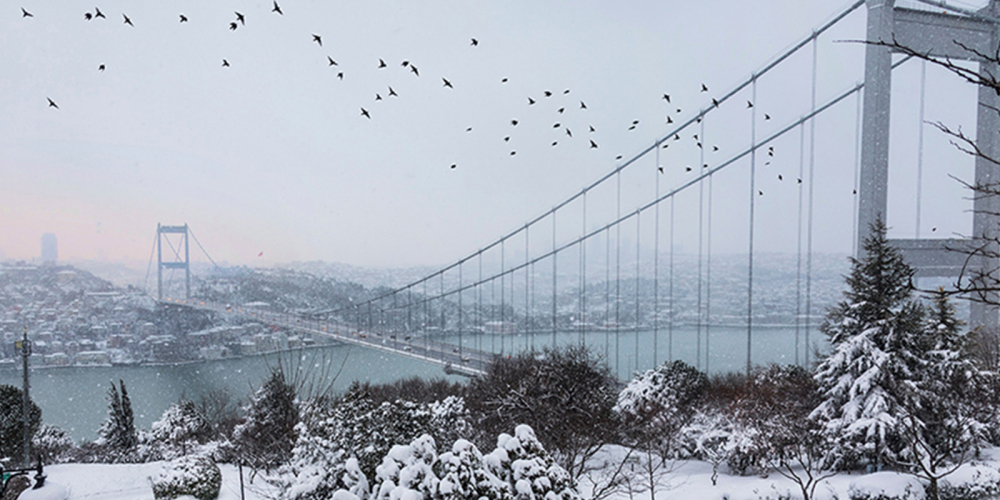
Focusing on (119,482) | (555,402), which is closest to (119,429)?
(119,482)

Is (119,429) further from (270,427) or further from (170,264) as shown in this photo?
(170,264)

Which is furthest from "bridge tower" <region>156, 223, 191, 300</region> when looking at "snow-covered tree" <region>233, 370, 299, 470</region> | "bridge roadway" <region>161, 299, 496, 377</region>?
"snow-covered tree" <region>233, 370, 299, 470</region>

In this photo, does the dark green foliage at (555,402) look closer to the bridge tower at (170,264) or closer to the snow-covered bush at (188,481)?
the snow-covered bush at (188,481)

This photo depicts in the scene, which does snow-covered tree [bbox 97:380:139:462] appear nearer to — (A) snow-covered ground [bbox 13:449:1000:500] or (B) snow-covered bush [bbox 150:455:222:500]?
(A) snow-covered ground [bbox 13:449:1000:500]

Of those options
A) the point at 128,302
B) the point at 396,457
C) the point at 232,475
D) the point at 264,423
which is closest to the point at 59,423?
the point at 264,423

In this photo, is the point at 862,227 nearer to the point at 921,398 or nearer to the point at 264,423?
the point at 921,398

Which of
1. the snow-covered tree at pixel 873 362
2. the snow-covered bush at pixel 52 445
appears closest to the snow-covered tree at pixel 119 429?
the snow-covered bush at pixel 52 445

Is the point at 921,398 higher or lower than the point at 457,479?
lower
